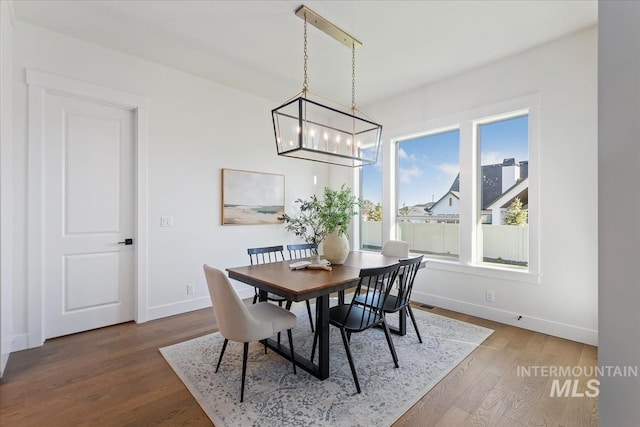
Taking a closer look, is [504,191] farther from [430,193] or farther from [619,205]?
[619,205]

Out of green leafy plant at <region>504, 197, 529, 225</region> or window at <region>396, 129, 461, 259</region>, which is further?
window at <region>396, 129, 461, 259</region>

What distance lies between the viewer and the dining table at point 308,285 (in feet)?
6.56

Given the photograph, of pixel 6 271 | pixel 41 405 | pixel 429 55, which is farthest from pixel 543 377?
pixel 6 271

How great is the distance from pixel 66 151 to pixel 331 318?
9.95 ft

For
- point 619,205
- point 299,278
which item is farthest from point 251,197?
point 619,205

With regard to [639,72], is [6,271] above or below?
below

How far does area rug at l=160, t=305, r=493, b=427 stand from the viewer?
180 cm

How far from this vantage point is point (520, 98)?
3.14 m

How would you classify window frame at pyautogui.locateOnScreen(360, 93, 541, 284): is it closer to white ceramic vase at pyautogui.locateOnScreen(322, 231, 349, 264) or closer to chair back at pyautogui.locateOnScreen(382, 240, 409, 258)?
chair back at pyautogui.locateOnScreen(382, 240, 409, 258)

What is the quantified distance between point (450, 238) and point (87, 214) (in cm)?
424

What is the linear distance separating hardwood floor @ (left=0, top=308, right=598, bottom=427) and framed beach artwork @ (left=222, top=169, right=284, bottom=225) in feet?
5.66

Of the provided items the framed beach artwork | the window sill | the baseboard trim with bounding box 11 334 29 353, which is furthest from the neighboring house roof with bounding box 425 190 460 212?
the baseboard trim with bounding box 11 334 29 353

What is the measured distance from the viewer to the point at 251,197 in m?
4.26

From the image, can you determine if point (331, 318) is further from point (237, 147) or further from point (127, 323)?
point (237, 147)
